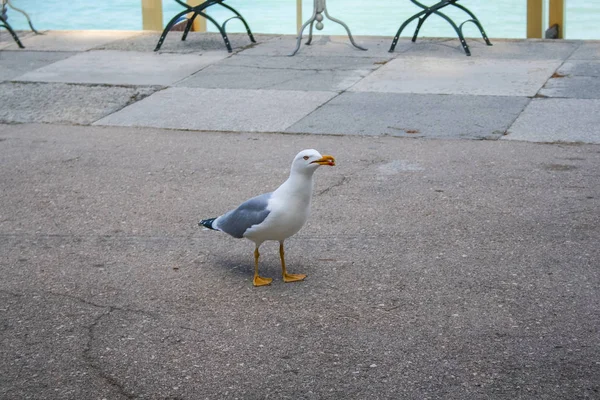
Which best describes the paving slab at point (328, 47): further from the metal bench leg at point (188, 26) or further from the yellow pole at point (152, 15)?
the yellow pole at point (152, 15)

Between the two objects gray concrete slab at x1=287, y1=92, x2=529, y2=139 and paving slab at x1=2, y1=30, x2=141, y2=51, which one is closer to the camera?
gray concrete slab at x1=287, y1=92, x2=529, y2=139

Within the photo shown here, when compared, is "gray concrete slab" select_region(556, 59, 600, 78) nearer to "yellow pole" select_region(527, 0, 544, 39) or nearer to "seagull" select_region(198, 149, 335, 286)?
"yellow pole" select_region(527, 0, 544, 39)

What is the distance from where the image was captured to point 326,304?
14.6 ft

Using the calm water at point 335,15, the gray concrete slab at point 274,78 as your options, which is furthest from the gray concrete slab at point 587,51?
the calm water at point 335,15

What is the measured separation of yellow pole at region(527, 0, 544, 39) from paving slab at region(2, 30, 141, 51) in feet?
15.4

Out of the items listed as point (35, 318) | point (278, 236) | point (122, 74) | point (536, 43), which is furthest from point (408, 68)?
point (35, 318)

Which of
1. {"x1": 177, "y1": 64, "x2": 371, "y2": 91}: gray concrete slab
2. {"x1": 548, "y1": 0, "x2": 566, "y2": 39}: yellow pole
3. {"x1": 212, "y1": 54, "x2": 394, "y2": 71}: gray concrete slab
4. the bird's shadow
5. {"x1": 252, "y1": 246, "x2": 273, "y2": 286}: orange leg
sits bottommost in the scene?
the bird's shadow

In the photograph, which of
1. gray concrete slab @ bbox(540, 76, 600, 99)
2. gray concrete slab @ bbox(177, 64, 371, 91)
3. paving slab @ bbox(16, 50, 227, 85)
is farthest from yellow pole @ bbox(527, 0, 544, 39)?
paving slab @ bbox(16, 50, 227, 85)

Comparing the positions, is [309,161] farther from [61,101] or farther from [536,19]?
[536,19]

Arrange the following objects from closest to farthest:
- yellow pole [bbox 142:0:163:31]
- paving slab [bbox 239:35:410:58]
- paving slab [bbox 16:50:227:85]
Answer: paving slab [bbox 16:50:227:85] → paving slab [bbox 239:35:410:58] → yellow pole [bbox 142:0:163:31]

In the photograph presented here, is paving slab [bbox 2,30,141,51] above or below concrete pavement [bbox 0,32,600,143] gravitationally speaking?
above

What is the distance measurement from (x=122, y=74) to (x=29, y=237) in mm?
4191

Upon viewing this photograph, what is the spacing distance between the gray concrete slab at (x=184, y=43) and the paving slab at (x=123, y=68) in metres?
0.26

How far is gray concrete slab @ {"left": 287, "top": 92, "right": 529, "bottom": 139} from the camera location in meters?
7.35
